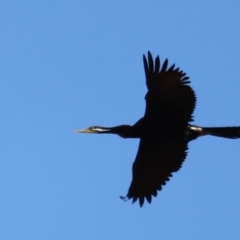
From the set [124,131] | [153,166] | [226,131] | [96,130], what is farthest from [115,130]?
[226,131]

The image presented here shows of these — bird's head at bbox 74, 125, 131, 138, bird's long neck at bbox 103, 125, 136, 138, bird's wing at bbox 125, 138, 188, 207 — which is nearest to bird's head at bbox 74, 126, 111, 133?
bird's head at bbox 74, 125, 131, 138

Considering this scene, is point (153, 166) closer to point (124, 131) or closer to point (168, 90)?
point (124, 131)

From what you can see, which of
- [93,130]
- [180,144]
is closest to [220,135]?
[180,144]

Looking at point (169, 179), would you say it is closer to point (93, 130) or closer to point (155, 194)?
point (155, 194)

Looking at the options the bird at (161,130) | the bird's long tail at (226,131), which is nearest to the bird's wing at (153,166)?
the bird at (161,130)

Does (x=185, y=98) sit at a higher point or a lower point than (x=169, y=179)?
higher

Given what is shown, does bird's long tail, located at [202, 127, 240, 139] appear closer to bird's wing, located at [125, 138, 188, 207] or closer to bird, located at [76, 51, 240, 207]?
bird, located at [76, 51, 240, 207]

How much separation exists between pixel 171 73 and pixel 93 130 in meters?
2.45

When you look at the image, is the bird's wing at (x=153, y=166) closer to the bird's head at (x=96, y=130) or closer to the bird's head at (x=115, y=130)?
the bird's head at (x=115, y=130)

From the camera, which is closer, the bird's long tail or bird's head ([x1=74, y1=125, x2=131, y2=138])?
the bird's long tail

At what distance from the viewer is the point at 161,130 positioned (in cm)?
1942

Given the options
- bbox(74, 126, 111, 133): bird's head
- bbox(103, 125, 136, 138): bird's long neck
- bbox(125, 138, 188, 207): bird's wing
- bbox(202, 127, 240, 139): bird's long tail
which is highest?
bbox(74, 126, 111, 133): bird's head

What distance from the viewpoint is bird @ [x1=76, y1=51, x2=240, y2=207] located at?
18875mm

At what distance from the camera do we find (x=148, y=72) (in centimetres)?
1889
